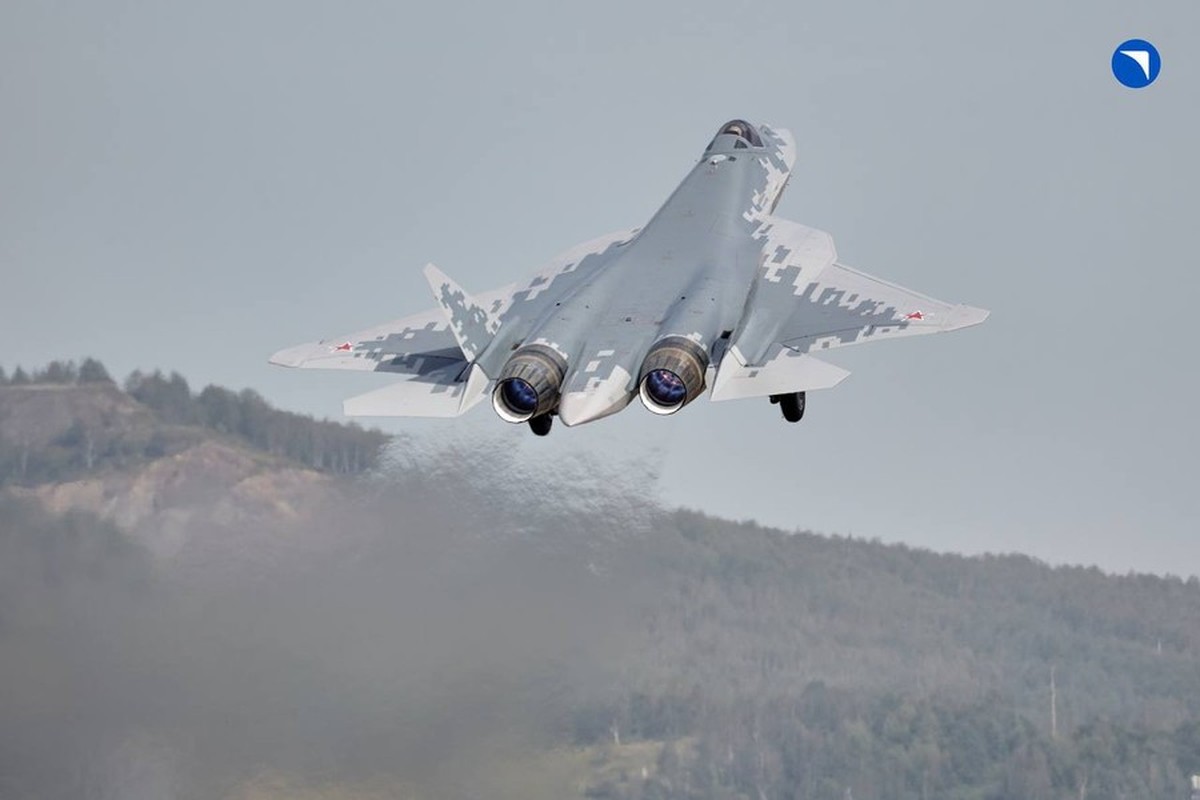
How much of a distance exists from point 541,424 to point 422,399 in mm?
1580

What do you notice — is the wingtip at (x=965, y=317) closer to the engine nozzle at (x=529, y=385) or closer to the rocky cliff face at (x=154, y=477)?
the engine nozzle at (x=529, y=385)

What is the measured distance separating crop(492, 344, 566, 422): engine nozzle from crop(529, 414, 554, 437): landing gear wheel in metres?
0.49

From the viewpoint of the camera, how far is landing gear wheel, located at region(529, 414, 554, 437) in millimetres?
42438

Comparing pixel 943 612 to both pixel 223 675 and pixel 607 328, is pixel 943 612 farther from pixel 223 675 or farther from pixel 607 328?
pixel 607 328

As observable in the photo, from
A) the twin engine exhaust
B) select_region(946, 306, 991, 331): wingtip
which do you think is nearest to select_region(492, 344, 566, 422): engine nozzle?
the twin engine exhaust

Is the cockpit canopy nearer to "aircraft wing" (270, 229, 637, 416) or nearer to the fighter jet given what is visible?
the fighter jet

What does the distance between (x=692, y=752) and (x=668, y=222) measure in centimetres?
1799

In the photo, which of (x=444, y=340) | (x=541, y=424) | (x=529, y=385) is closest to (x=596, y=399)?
(x=529, y=385)

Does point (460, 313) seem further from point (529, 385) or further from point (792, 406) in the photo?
point (792, 406)

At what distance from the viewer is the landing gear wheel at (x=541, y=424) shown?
4244 cm

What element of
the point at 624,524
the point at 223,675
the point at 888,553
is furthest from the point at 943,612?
the point at 223,675

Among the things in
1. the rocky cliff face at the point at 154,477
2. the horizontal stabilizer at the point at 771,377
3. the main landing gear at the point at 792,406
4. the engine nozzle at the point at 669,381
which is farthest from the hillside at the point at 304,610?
the engine nozzle at the point at 669,381

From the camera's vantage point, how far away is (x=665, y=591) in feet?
189

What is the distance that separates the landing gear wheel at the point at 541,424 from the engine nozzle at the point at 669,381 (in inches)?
55.2
